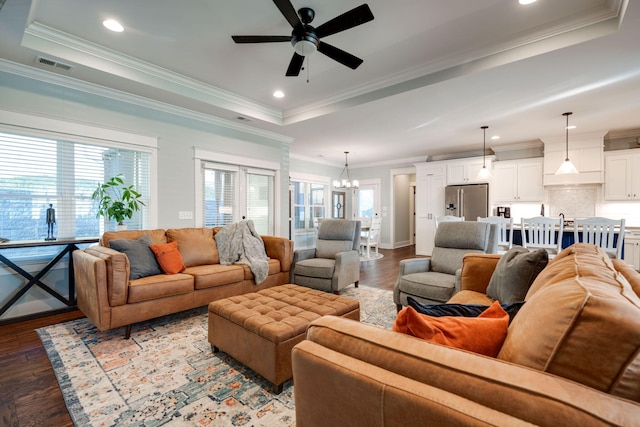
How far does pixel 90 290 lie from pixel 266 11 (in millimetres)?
2894

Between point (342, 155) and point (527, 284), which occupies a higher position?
point (342, 155)

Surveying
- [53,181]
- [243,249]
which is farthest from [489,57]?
[53,181]

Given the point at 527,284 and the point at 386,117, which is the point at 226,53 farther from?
the point at 527,284

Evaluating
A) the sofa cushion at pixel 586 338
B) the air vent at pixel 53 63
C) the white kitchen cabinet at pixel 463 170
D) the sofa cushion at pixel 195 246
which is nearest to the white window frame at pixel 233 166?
the sofa cushion at pixel 195 246

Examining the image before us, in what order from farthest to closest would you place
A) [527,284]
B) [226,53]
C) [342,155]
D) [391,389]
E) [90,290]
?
[342,155] < [226,53] < [90,290] < [527,284] < [391,389]

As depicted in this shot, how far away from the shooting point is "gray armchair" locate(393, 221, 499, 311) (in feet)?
8.95

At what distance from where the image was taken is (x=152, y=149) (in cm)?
385

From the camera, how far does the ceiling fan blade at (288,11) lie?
1.93m

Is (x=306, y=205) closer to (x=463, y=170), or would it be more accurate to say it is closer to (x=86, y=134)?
(x=463, y=170)

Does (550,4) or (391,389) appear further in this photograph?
(550,4)

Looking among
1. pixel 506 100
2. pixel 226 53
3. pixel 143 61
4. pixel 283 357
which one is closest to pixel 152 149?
pixel 143 61

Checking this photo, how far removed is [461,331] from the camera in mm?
877

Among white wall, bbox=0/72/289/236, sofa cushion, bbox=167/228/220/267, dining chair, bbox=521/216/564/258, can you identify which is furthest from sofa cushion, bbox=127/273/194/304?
dining chair, bbox=521/216/564/258

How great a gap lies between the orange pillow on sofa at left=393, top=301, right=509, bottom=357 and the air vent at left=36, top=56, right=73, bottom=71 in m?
3.91
